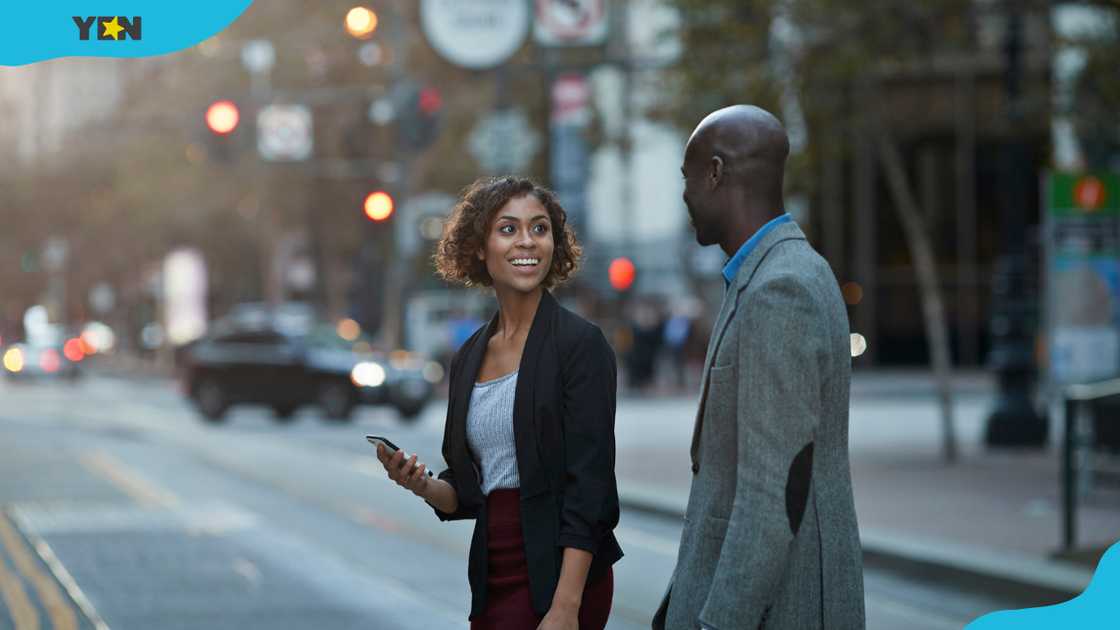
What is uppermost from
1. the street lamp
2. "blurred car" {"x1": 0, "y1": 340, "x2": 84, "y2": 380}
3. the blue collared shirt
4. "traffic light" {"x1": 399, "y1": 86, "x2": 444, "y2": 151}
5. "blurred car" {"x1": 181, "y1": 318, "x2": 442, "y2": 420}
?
the street lamp

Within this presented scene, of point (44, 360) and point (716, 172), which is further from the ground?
point (716, 172)

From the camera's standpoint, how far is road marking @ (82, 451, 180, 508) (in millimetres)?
15531

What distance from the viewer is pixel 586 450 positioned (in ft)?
13.2

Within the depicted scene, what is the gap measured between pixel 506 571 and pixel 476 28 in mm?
15072

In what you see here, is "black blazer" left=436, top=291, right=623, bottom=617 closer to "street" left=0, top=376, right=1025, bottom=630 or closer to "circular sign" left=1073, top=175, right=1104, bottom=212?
"street" left=0, top=376, right=1025, bottom=630

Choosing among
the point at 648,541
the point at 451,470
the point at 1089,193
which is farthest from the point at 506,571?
the point at 1089,193

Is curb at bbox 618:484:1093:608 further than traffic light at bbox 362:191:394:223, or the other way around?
traffic light at bbox 362:191:394:223

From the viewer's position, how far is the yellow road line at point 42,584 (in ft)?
29.3

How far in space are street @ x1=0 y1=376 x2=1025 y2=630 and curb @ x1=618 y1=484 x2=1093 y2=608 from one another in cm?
11

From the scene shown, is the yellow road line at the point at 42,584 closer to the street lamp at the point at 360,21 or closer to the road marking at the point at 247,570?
the road marking at the point at 247,570

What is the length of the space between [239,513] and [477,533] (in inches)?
422

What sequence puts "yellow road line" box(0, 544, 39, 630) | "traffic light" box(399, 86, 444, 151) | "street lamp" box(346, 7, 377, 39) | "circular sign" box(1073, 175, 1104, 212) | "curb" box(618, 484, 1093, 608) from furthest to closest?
1. "traffic light" box(399, 86, 444, 151)
2. "street lamp" box(346, 7, 377, 39)
3. "circular sign" box(1073, 175, 1104, 212)
4. "curb" box(618, 484, 1093, 608)
5. "yellow road line" box(0, 544, 39, 630)

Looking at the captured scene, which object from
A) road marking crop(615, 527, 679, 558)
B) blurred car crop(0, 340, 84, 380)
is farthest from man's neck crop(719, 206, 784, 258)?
blurred car crop(0, 340, 84, 380)

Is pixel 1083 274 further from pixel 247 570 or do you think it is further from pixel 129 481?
pixel 129 481
